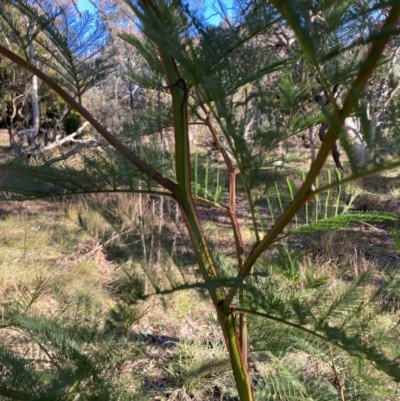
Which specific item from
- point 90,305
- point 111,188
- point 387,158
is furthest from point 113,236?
point 90,305

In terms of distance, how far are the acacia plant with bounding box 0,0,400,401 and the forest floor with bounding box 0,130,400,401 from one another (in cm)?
7

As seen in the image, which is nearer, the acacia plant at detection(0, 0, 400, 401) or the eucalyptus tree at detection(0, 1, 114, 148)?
the acacia plant at detection(0, 0, 400, 401)

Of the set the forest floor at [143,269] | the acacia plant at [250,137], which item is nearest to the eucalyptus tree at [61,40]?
the acacia plant at [250,137]

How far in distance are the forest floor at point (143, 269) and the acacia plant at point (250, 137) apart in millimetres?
74

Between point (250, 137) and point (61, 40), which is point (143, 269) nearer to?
point (250, 137)

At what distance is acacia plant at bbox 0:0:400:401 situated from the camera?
0.41 m

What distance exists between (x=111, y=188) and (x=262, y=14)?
356 mm

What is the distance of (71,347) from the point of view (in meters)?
0.86

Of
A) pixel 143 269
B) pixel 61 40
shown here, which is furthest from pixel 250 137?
pixel 61 40

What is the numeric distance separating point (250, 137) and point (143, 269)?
0.28 m

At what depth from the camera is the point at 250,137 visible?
50cm

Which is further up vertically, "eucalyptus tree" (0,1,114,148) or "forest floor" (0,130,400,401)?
"eucalyptus tree" (0,1,114,148)

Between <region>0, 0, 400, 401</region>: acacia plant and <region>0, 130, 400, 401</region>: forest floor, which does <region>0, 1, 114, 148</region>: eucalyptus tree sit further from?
<region>0, 130, 400, 401</region>: forest floor

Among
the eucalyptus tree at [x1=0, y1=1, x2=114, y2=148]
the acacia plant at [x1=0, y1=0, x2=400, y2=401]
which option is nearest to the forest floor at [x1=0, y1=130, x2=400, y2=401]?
the acacia plant at [x1=0, y1=0, x2=400, y2=401]
